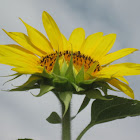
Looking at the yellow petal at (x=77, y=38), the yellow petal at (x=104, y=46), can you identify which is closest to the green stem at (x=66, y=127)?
the yellow petal at (x=104, y=46)

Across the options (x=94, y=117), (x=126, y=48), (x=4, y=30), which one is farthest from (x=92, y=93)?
(x=4, y=30)

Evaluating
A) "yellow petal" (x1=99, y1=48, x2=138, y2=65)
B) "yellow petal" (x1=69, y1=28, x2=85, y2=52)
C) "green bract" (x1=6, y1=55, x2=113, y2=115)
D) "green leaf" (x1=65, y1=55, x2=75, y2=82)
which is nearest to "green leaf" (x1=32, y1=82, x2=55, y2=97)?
"green bract" (x1=6, y1=55, x2=113, y2=115)

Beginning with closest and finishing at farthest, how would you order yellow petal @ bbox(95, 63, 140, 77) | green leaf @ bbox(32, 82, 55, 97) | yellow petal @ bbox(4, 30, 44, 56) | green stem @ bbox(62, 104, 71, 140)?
green leaf @ bbox(32, 82, 55, 97)
green stem @ bbox(62, 104, 71, 140)
yellow petal @ bbox(95, 63, 140, 77)
yellow petal @ bbox(4, 30, 44, 56)

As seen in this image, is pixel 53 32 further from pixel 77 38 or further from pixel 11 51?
pixel 11 51

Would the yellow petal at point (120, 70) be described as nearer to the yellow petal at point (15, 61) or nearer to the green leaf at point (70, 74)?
the green leaf at point (70, 74)

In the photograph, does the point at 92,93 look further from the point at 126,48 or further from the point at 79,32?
the point at 79,32

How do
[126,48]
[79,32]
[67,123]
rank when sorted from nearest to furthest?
[67,123] → [126,48] → [79,32]

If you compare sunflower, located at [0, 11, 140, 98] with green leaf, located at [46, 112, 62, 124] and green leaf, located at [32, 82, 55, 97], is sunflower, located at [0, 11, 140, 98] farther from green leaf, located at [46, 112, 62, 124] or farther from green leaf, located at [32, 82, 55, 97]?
green leaf, located at [46, 112, 62, 124]
